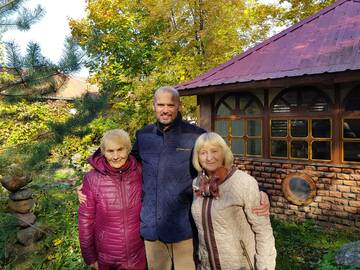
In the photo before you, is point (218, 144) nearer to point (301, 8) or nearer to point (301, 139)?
point (301, 139)

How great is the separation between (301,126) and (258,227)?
15.5 ft

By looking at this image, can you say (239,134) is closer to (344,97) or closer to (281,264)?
(344,97)

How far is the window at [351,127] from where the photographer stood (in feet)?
19.0

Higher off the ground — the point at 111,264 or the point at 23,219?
the point at 111,264

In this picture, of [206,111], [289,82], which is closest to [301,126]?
[289,82]

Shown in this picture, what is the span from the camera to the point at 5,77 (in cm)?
345

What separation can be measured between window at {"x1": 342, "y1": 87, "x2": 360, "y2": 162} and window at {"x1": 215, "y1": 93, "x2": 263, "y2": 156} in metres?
1.66

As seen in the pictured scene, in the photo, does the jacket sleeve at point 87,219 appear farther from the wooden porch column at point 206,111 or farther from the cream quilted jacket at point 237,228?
the wooden porch column at point 206,111

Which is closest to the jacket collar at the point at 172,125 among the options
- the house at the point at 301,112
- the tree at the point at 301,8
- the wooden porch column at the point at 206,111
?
the house at the point at 301,112

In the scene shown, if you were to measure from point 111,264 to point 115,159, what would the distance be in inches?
34.5

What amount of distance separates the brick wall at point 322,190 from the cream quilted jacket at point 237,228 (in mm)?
4279

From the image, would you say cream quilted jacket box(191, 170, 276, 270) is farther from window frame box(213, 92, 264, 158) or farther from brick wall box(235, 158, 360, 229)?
window frame box(213, 92, 264, 158)

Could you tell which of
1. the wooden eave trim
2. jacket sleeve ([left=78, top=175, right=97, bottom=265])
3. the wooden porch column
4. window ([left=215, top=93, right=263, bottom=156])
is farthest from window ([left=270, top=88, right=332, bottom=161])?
jacket sleeve ([left=78, top=175, right=97, bottom=265])

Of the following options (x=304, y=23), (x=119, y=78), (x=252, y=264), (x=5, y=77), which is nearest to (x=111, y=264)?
(x=252, y=264)
